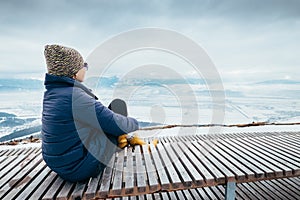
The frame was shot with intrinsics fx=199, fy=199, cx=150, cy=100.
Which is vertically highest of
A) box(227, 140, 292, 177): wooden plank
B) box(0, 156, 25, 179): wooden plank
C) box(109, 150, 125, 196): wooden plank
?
box(227, 140, 292, 177): wooden plank

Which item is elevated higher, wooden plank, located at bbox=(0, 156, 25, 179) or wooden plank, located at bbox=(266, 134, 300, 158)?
wooden plank, located at bbox=(266, 134, 300, 158)

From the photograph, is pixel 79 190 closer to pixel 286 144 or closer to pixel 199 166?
pixel 199 166

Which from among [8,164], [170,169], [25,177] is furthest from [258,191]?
[8,164]

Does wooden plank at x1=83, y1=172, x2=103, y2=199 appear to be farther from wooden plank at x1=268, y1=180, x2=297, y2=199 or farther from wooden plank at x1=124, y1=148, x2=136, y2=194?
wooden plank at x1=268, y1=180, x2=297, y2=199

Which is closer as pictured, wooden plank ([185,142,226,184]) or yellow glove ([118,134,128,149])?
wooden plank ([185,142,226,184])

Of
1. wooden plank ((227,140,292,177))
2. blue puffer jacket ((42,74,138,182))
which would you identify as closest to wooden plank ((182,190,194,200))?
wooden plank ((227,140,292,177))

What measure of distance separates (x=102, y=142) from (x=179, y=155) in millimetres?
880

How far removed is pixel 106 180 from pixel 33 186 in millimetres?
595

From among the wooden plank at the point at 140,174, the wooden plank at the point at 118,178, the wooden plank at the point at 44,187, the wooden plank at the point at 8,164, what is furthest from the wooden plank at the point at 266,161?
the wooden plank at the point at 8,164

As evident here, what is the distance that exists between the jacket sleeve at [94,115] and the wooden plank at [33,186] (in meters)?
0.68

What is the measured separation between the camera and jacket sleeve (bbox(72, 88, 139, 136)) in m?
1.44

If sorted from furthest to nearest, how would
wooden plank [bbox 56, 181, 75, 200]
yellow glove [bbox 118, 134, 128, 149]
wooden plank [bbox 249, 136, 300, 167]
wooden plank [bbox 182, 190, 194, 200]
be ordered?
1. wooden plank [bbox 182, 190, 194, 200]
2. yellow glove [bbox 118, 134, 128, 149]
3. wooden plank [bbox 249, 136, 300, 167]
4. wooden plank [bbox 56, 181, 75, 200]

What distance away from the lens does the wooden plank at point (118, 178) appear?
1479mm

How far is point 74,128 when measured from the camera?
150cm
